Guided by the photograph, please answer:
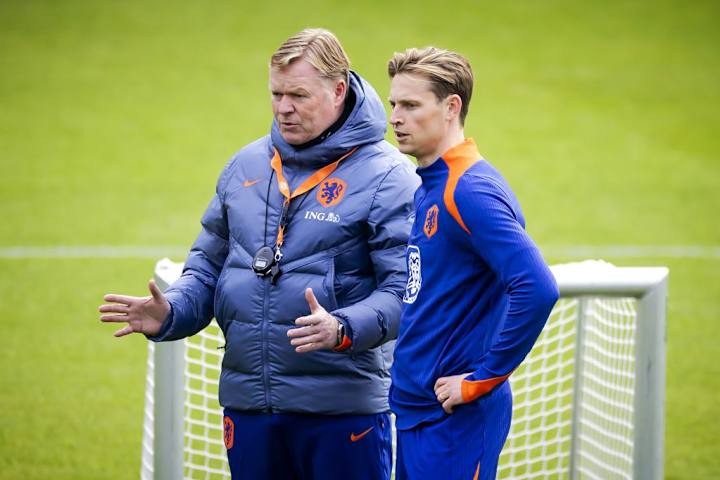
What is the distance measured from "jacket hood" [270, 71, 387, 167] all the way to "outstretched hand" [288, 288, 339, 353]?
0.47 meters

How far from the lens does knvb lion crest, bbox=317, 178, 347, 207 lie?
3.26 m

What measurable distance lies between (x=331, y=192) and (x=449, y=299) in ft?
1.80

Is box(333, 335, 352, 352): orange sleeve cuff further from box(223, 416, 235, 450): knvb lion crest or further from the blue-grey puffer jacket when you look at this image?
box(223, 416, 235, 450): knvb lion crest

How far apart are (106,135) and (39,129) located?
2.33 feet

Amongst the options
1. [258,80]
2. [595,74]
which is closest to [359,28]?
[258,80]

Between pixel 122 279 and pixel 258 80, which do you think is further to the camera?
pixel 258 80

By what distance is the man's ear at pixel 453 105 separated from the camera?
2.94m

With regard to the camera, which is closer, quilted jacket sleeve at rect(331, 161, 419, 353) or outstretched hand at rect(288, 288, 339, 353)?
outstretched hand at rect(288, 288, 339, 353)

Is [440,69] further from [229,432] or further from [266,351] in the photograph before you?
[229,432]

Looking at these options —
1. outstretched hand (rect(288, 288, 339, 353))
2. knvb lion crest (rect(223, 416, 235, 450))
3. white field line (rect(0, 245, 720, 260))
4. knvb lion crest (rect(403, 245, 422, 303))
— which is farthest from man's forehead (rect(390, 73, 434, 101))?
white field line (rect(0, 245, 720, 260))

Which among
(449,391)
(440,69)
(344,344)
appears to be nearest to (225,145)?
(344,344)

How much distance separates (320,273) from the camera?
10.6 feet

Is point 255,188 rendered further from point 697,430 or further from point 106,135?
point 106,135

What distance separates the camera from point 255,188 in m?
3.37
